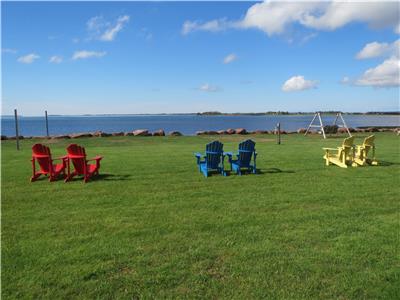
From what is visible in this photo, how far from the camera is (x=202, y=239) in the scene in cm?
464

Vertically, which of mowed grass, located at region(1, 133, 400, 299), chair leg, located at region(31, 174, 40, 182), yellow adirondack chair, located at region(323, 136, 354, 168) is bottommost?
mowed grass, located at region(1, 133, 400, 299)

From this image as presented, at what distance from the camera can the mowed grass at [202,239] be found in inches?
138

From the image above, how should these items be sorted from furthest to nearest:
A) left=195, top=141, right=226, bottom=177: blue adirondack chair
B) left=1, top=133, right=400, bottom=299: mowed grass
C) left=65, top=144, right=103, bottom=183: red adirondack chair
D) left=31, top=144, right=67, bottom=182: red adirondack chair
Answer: left=195, top=141, right=226, bottom=177: blue adirondack chair
left=31, top=144, right=67, bottom=182: red adirondack chair
left=65, top=144, right=103, bottom=183: red adirondack chair
left=1, top=133, right=400, bottom=299: mowed grass

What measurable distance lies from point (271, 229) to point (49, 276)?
2.78m

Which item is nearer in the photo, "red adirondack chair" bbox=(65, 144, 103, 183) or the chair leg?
"red adirondack chair" bbox=(65, 144, 103, 183)

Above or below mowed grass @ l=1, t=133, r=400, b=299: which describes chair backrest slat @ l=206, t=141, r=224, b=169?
above

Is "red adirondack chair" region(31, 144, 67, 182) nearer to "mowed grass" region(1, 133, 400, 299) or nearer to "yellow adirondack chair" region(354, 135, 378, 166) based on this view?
"mowed grass" region(1, 133, 400, 299)

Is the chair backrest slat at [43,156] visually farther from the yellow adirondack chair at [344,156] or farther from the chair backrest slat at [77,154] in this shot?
the yellow adirondack chair at [344,156]

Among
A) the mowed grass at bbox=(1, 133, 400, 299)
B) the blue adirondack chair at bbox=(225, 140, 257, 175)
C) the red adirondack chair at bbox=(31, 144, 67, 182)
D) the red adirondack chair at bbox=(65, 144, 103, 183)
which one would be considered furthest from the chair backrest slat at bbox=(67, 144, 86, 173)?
the blue adirondack chair at bbox=(225, 140, 257, 175)

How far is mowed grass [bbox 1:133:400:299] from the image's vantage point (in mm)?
3494

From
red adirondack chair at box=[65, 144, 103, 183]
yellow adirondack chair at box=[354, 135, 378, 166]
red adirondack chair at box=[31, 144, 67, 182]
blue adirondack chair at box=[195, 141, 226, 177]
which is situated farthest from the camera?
yellow adirondack chair at box=[354, 135, 378, 166]

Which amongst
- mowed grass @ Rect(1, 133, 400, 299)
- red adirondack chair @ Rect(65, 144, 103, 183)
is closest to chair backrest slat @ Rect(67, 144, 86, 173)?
red adirondack chair @ Rect(65, 144, 103, 183)

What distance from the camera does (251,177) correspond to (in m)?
9.05

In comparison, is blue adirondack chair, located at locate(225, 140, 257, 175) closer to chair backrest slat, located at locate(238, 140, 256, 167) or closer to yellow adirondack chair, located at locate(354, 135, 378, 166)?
chair backrest slat, located at locate(238, 140, 256, 167)
